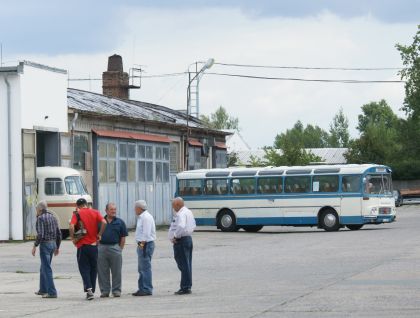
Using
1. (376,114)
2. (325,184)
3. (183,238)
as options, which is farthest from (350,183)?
(376,114)

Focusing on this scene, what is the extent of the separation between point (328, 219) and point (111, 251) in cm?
2652

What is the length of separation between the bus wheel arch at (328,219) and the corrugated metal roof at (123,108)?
10083mm

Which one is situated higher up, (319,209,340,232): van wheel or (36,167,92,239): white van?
(36,167,92,239): white van

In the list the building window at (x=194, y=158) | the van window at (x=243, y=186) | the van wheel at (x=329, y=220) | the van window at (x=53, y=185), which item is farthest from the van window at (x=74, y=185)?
the building window at (x=194, y=158)

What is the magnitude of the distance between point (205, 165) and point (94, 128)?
16.3 meters

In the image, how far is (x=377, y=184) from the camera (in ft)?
152

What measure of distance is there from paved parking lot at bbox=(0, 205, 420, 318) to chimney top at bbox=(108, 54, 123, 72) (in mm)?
28714

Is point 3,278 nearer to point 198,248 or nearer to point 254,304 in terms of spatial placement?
point 254,304

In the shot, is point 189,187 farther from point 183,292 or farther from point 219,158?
point 183,292

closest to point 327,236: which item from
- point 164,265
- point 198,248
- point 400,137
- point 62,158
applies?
point 198,248

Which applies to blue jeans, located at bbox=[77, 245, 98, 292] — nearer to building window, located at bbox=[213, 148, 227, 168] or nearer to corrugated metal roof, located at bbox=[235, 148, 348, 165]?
building window, located at bbox=[213, 148, 227, 168]

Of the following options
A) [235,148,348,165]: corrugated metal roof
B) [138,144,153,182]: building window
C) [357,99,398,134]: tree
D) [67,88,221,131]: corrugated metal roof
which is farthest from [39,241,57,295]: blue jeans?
[357,99,398,134]: tree

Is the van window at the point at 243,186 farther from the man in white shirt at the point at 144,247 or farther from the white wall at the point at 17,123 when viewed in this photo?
the man in white shirt at the point at 144,247

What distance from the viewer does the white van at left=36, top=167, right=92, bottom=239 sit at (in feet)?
139
